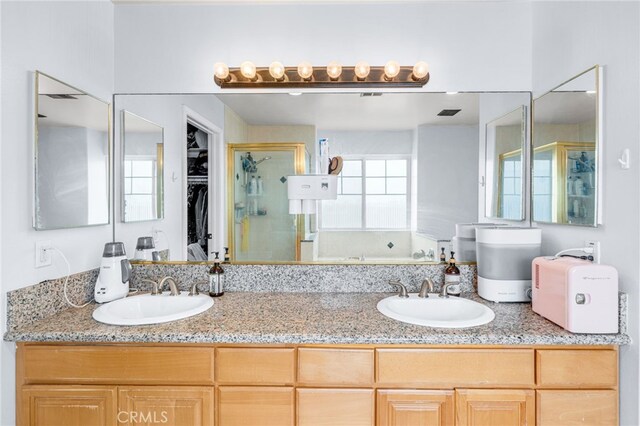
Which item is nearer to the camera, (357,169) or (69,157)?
(69,157)

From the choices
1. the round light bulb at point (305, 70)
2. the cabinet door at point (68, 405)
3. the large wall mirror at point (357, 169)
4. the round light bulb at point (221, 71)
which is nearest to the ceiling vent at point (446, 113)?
the large wall mirror at point (357, 169)

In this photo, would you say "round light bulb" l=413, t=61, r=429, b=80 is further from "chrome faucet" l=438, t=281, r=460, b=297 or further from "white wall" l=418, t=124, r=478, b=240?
"chrome faucet" l=438, t=281, r=460, b=297

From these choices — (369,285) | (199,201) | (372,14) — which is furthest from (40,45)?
(369,285)

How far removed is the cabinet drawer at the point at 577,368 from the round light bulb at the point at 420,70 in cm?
136

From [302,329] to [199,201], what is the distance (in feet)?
3.34

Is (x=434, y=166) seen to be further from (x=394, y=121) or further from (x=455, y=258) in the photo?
(x=455, y=258)

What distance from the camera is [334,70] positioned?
6.00 feet

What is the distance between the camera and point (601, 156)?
1419 mm

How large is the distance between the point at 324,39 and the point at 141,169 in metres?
1.25

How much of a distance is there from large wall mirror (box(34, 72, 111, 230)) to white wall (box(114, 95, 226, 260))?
105 millimetres

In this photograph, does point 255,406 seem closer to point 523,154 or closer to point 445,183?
point 445,183

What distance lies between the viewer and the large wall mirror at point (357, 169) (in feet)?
6.30

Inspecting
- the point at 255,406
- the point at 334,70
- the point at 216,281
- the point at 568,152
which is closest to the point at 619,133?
the point at 568,152

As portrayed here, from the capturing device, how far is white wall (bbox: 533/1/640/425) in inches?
50.3
